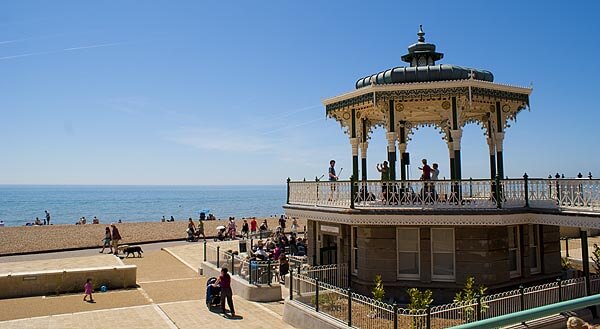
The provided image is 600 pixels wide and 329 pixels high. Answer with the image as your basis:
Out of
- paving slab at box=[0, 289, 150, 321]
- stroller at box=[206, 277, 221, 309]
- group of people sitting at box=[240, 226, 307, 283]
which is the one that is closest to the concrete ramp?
paving slab at box=[0, 289, 150, 321]

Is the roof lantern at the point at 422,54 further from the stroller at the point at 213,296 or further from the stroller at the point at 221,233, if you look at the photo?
the stroller at the point at 221,233

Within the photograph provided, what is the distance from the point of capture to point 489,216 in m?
15.1

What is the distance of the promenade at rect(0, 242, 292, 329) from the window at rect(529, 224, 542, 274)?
9.21 meters

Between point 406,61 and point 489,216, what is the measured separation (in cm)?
790

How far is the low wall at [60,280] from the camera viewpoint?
62.8 ft

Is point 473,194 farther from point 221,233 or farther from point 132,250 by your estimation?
point 221,233

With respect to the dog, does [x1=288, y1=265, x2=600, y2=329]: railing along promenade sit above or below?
above

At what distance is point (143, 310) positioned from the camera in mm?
16625

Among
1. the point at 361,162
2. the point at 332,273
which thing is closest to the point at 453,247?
the point at 332,273

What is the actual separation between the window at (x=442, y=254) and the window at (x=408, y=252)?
0.52 meters

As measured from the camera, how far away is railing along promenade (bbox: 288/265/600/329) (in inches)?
462

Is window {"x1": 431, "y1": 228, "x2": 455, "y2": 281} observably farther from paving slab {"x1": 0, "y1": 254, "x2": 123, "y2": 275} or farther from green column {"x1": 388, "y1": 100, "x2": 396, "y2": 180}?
paving slab {"x1": 0, "y1": 254, "x2": 123, "y2": 275}

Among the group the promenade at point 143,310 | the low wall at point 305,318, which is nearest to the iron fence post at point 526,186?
the low wall at point 305,318

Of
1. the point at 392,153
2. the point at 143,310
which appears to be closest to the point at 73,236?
the point at 143,310
